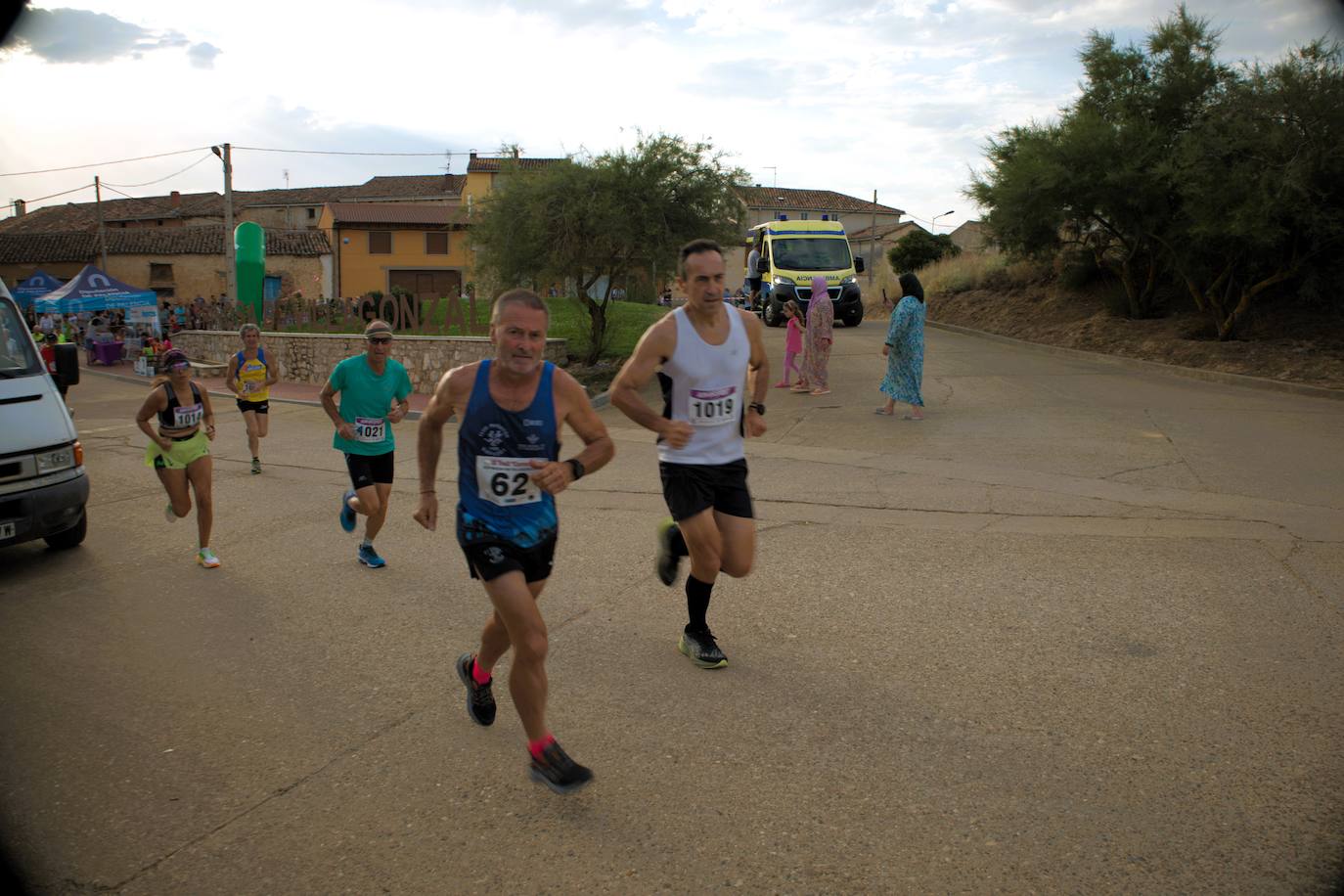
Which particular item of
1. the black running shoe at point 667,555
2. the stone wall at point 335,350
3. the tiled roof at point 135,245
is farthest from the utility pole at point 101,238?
the black running shoe at point 667,555

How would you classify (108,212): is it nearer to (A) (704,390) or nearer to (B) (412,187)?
(B) (412,187)

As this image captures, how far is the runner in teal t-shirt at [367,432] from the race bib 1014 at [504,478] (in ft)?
10.7

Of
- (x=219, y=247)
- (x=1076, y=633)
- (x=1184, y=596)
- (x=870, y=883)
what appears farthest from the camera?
(x=219, y=247)

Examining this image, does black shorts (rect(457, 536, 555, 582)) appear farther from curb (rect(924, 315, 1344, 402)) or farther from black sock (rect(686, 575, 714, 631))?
curb (rect(924, 315, 1344, 402))

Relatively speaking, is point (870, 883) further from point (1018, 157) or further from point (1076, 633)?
point (1018, 157)

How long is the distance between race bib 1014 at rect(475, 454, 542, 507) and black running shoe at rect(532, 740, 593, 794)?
919 millimetres

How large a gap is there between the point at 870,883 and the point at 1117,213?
1972 centimetres

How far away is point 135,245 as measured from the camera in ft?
175

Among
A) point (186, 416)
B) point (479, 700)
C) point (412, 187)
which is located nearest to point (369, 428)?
point (186, 416)

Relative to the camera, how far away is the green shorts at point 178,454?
6762 millimetres

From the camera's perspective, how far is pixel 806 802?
3.32 meters

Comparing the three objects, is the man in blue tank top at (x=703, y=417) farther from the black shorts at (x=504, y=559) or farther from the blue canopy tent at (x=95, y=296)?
the blue canopy tent at (x=95, y=296)

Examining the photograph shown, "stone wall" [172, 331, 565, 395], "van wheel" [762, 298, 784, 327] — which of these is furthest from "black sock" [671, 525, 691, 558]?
"van wheel" [762, 298, 784, 327]

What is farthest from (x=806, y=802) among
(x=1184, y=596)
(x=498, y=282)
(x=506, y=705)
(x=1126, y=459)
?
(x=498, y=282)
